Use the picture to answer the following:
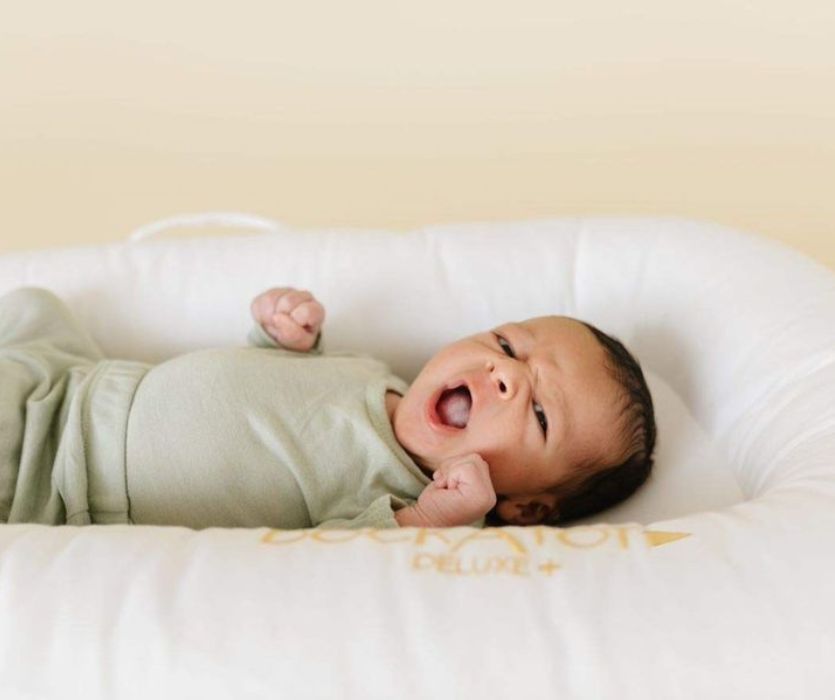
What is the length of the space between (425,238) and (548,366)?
1.00ft

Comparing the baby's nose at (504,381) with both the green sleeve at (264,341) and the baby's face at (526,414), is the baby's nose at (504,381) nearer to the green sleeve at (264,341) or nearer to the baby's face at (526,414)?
the baby's face at (526,414)

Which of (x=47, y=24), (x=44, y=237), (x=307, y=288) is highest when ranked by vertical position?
(x=47, y=24)

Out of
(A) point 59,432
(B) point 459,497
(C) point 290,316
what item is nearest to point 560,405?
(B) point 459,497

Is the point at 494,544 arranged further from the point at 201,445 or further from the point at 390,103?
the point at 390,103

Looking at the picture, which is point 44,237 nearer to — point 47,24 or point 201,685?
point 47,24

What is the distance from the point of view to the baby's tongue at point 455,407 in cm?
109

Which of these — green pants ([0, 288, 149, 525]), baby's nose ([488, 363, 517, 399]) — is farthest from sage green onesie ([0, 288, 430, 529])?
baby's nose ([488, 363, 517, 399])

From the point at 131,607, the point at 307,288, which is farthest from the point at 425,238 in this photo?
the point at 131,607

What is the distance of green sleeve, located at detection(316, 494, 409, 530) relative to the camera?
97 centimetres

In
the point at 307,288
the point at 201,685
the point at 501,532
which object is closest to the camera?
the point at 201,685

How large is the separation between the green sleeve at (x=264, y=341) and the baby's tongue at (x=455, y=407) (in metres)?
0.19

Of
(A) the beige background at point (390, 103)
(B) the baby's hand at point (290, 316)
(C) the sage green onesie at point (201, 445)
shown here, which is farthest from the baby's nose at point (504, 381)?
(A) the beige background at point (390, 103)

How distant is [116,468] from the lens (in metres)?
1.01

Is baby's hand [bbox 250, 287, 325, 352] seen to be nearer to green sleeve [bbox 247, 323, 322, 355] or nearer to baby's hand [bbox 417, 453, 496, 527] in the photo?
green sleeve [bbox 247, 323, 322, 355]
